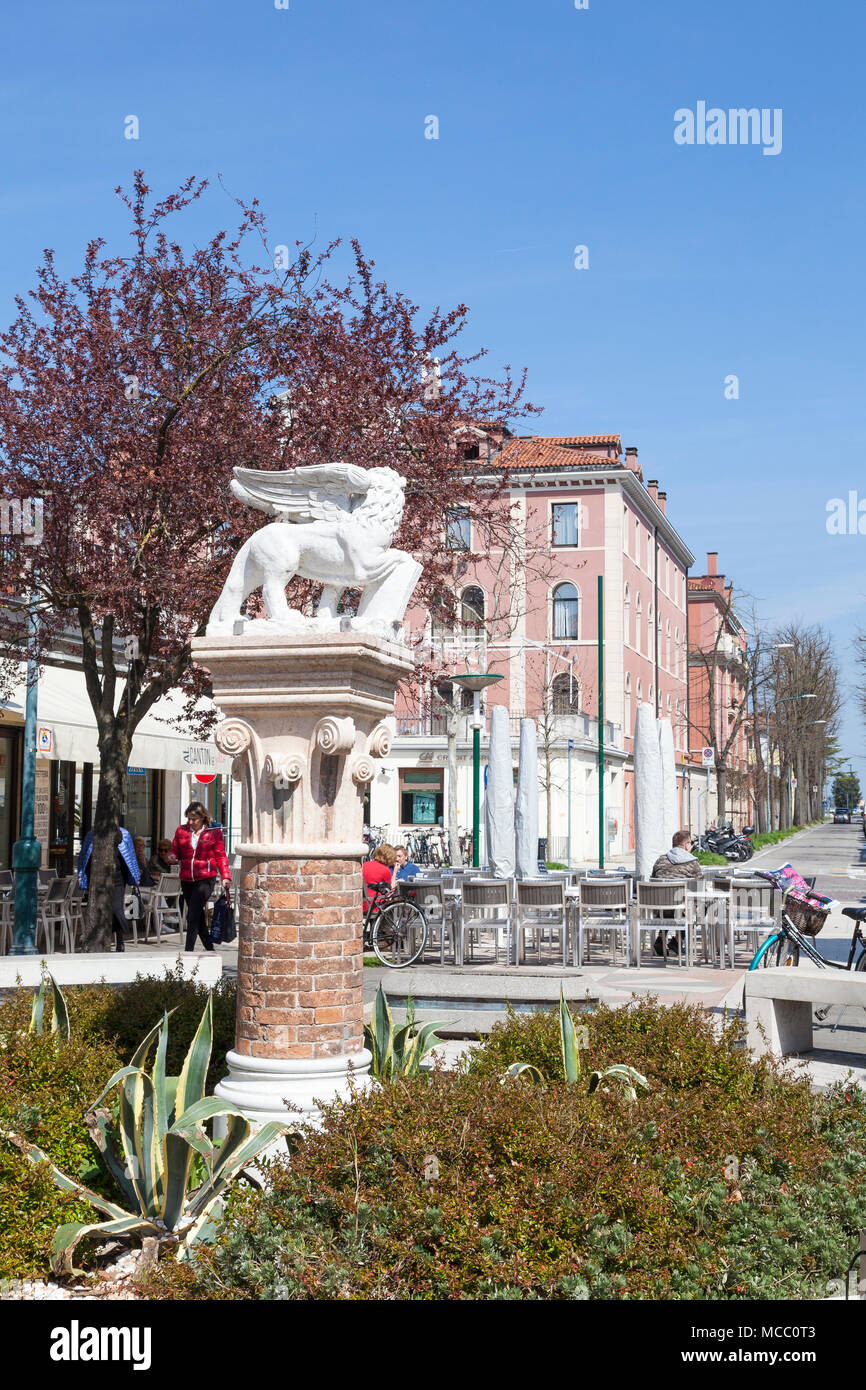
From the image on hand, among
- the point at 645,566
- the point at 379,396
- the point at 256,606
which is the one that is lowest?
the point at 256,606

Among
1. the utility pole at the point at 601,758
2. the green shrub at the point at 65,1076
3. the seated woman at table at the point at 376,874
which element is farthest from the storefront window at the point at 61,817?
the green shrub at the point at 65,1076

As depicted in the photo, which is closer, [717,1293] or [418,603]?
[717,1293]

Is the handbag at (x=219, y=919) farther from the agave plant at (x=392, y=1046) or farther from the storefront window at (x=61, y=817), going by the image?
the agave plant at (x=392, y=1046)

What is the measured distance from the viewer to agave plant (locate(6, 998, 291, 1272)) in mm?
4789

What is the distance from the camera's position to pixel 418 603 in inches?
492

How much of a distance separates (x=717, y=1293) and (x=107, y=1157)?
2.41m

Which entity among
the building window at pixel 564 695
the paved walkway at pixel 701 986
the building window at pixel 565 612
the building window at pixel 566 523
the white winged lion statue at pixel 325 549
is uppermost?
the building window at pixel 566 523

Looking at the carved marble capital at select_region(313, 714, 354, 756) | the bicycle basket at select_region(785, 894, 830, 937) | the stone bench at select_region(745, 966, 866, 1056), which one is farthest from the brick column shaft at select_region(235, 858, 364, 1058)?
the bicycle basket at select_region(785, 894, 830, 937)

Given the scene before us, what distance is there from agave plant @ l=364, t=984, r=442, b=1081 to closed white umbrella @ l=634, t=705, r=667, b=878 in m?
10.2

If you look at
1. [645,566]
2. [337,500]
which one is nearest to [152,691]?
[337,500]

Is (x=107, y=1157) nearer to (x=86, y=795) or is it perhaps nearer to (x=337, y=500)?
(x=337, y=500)

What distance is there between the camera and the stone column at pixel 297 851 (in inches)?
225

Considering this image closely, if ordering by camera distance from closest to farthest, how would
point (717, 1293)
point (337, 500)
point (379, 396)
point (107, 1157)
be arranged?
point (717, 1293) < point (107, 1157) < point (337, 500) < point (379, 396)

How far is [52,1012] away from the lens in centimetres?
646
